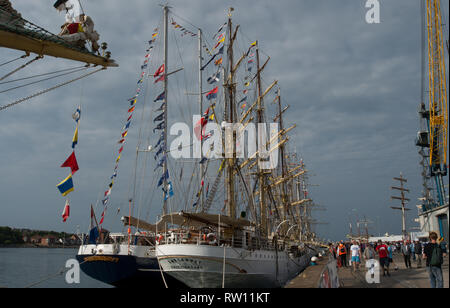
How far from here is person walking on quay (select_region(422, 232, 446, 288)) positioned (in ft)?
30.9

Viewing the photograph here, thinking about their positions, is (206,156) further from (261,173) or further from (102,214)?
(261,173)

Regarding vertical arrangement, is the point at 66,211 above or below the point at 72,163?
below

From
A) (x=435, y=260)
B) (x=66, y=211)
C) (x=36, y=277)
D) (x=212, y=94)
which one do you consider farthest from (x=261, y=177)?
(x=36, y=277)

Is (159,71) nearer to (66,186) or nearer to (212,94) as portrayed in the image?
(212,94)

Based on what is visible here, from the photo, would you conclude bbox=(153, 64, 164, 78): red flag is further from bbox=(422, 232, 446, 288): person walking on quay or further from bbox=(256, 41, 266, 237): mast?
bbox=(422, 232, 446, 288): person walking on quay

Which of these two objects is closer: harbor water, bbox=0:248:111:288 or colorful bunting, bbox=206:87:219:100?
colorful bunting, bbox=206:87:219:100

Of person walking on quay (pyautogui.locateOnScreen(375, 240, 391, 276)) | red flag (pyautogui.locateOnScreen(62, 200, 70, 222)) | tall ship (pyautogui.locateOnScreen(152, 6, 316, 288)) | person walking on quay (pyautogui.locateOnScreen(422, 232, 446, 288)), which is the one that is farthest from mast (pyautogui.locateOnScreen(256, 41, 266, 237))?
person walking on quay (pyautogui.locateOnScreen(422, 232, 446, 288))

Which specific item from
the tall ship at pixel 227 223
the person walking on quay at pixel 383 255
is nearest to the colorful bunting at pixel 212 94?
the tall ship at pixel 227 223

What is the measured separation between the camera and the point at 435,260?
31.0 ft

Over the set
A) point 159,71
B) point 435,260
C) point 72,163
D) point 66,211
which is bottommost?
point 435,260

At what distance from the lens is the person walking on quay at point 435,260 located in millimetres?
9430

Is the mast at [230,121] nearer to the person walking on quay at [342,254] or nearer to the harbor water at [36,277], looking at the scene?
the person walking on quay at [342,254]

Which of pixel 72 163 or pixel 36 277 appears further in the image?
pixel 36 277
